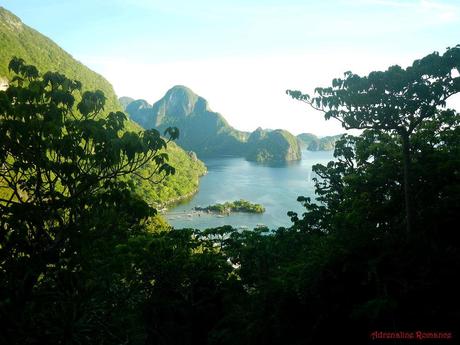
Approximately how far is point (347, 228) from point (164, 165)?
757cm

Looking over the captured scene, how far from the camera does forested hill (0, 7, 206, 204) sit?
11001cm

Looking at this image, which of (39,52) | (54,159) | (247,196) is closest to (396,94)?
(54,159)

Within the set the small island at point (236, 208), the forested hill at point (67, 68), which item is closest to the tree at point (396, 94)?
the small island at point (236, 208)

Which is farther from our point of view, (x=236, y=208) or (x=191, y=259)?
(x=236, y=208)

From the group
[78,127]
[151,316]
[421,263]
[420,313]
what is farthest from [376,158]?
[78,127]

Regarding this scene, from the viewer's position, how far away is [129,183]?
7051 mm

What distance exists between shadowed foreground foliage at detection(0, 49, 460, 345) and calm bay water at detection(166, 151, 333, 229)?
61269mm

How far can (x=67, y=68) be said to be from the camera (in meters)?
152

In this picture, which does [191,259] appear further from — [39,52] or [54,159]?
[39,52]

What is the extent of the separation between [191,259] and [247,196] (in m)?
96.0

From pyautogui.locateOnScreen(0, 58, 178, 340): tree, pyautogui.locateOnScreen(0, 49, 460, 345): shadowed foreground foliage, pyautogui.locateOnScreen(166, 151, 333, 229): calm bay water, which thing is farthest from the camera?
pyautogui.locateOnScreen(166, 151, 333, 229): calm bay water

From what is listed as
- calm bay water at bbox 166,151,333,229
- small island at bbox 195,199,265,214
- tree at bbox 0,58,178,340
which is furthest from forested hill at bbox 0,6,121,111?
tree at bbox 0,58,178,340

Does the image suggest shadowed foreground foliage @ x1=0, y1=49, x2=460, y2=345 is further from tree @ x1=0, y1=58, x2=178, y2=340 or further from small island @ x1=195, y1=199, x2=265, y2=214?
small island @ x1=195, y1=199, x2=265, y2=214

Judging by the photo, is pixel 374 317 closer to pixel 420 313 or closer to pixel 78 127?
pixel 420 313
